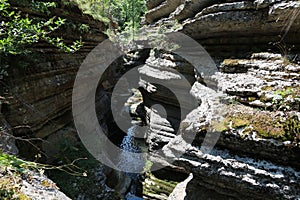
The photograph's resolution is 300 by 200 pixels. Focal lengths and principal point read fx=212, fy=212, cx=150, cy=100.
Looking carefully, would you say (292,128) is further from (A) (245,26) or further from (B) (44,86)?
(B) (44,86)

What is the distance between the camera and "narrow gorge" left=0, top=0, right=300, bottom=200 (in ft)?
12.0

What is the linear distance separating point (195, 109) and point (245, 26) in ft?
9.28

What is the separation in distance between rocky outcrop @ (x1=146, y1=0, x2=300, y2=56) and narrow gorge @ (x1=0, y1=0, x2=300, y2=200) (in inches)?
1.1

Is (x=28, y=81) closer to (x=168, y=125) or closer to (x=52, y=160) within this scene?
(x=52, y=160)

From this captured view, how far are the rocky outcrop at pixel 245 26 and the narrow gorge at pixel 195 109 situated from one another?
3 cm

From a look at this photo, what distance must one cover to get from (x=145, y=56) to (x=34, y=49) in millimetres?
9782

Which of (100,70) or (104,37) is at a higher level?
(104,37)

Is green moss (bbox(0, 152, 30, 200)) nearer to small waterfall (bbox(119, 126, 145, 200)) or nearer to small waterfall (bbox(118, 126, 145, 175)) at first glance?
small waterfall (bbox(119, 126, 145, 200))

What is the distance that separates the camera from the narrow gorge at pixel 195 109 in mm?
3648

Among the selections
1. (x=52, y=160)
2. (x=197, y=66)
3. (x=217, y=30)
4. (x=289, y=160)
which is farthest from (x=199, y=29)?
(x=52, y=160)

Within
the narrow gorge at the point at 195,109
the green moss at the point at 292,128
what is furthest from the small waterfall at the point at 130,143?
the green moss at the point at 292,128

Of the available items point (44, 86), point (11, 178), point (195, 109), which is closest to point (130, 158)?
point (44, 86)

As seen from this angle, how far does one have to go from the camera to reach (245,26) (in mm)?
6039

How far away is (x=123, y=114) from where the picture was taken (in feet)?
54.6
